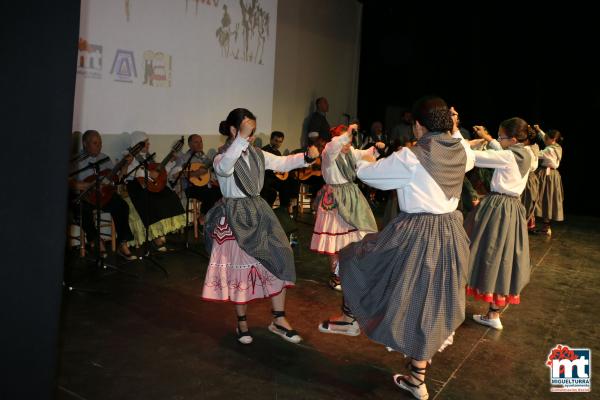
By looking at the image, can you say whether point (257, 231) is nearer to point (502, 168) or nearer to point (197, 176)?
point (502, 168)

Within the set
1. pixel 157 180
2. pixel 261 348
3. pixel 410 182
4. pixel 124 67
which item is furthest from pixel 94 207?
pixel 410 182

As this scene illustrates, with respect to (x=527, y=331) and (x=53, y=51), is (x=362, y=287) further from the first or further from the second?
(x=53, y=51)

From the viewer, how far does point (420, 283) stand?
2.71 m

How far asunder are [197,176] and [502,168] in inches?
129

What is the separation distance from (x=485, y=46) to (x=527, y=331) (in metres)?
7.38

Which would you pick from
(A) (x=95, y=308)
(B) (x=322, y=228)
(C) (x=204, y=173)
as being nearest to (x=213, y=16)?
(C) (x=204, y=173)

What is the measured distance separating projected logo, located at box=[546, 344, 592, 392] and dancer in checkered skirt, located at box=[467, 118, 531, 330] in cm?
46

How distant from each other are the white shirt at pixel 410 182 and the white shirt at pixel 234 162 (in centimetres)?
76

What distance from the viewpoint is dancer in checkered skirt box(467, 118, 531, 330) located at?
363cm

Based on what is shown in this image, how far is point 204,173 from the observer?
5859 millimetres

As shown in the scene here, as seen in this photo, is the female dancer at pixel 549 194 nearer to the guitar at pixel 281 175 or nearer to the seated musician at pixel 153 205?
the guitar at pixel 281 175

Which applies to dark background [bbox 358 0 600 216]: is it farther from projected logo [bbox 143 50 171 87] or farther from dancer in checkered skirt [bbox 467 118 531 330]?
dancer in checkered skirt [bbox 467 118 531 330]

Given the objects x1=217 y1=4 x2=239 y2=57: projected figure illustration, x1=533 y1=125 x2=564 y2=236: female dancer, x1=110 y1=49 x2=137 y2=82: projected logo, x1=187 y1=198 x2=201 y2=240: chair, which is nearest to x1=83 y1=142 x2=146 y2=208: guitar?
x1=110 y1=49 x2=137 y2=82: projected logo

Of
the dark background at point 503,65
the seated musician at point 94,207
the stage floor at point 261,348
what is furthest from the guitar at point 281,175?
the dark background at point 503,65
